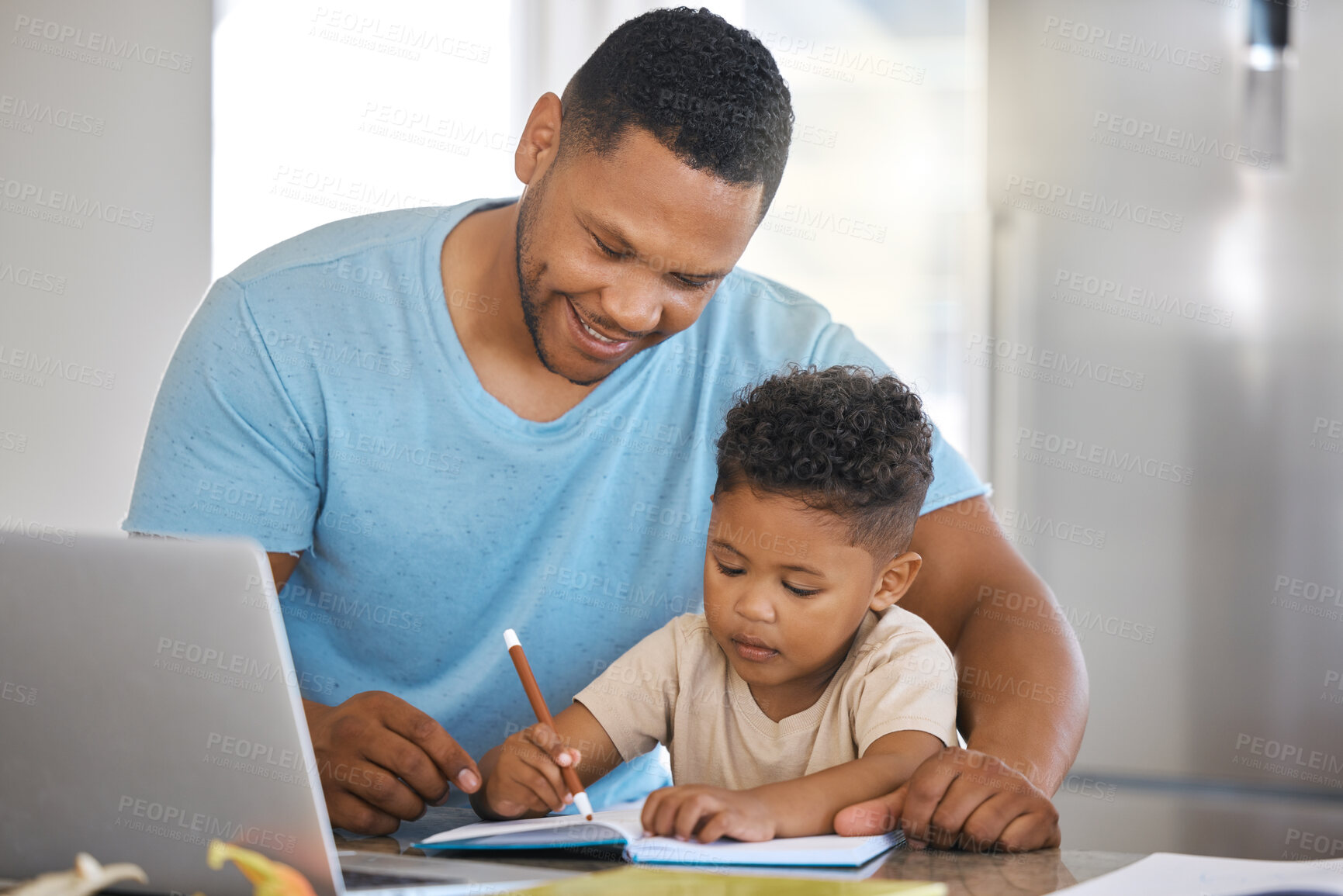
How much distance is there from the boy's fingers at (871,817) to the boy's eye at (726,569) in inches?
10.1

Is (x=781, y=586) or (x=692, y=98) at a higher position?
(x=692, y=98)

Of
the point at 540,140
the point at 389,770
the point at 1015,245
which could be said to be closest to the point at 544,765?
the point at 389,770

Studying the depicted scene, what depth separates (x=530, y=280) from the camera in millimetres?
1207

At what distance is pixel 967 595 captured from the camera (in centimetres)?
117

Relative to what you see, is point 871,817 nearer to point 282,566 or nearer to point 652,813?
point 652,813

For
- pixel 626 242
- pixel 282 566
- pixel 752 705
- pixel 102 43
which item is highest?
pixel 102 43

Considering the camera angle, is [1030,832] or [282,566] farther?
[282,566]

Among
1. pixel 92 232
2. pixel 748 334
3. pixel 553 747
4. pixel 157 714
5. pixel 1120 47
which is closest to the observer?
pixel 157 714

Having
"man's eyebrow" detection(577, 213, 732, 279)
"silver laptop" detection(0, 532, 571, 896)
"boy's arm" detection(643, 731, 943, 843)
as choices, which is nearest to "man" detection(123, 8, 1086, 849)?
"man's eyebrow" detection(577, 213, 732, 279)

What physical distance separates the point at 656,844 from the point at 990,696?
432 millimetres

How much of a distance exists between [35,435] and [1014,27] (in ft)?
6.81

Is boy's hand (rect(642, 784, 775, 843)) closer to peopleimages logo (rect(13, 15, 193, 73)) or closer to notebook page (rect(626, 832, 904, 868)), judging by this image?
notebook page (rect(626, 832, 904, 868))

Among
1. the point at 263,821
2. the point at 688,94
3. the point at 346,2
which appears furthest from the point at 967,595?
the point at 346,2

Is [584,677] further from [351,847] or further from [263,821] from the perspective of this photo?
[263,821]
